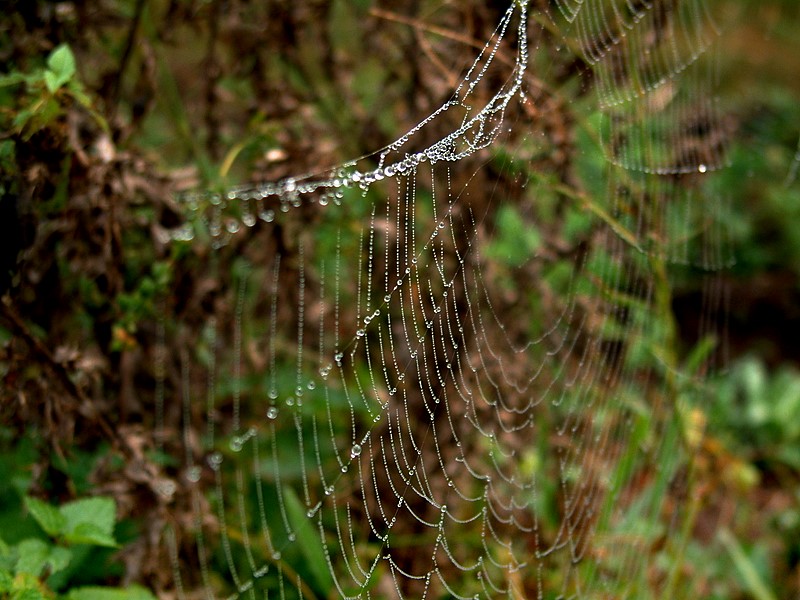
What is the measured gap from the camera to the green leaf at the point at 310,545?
1745 mm

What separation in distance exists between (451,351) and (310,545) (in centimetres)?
48

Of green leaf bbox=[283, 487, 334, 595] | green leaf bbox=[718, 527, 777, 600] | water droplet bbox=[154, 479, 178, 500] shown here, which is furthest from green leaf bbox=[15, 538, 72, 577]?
green leaf bbox=[718, 527, 777, 600]

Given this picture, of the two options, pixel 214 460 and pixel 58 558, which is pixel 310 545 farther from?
pixel 58 558

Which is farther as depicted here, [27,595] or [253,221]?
[253,221]

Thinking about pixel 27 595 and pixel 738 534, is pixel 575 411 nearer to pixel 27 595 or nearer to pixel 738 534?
pixel 738 534

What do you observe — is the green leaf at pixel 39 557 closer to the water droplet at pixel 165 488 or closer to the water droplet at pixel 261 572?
the water droplet at pixel 165 488

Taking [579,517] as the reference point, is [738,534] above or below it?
below

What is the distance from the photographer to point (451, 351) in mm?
1859

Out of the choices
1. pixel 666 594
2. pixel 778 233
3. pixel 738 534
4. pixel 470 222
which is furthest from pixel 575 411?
pixel 778 233

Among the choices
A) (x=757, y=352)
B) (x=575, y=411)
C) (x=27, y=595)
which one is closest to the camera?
(x=27, y=595)

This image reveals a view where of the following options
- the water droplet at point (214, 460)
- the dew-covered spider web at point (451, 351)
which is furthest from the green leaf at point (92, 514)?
the water droplet at point (214, 460)

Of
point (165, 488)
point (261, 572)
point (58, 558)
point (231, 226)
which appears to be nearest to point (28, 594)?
point (58, 558)

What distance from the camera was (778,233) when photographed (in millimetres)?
4363

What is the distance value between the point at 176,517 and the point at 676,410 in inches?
41.0
